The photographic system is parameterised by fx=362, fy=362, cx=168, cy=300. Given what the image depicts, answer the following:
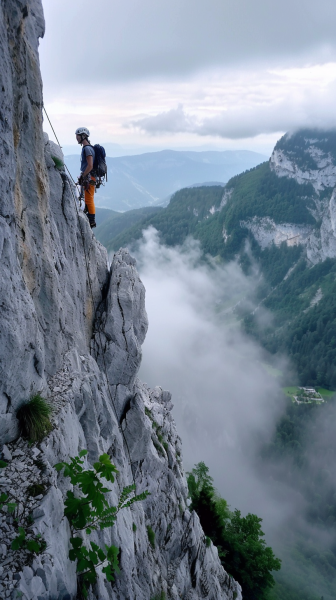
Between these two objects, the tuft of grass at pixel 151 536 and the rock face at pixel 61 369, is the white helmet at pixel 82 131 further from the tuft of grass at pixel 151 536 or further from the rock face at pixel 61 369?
the tuft of grass at pixel 151 536

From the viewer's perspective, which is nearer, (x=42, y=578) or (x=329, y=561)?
(x=42, y=578)

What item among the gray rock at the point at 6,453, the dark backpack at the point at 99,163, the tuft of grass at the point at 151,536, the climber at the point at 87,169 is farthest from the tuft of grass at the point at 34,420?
the tuft of grass at the point at 151,536

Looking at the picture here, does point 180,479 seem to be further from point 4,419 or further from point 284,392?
point 284,392

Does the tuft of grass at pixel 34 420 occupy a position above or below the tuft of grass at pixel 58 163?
below

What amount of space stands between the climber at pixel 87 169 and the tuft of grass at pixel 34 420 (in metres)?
9.50

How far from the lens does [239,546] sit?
31734mm

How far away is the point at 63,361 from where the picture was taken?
1169 centimetres

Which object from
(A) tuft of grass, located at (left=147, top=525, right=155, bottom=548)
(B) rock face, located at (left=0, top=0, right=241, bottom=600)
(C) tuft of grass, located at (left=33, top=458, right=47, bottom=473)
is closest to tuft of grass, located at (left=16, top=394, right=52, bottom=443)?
(B) rock face, located at (left=0, top=0, right=241, bottom=600)

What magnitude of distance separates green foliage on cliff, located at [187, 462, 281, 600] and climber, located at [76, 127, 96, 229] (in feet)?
81.4

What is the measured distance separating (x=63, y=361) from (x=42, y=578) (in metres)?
6.24

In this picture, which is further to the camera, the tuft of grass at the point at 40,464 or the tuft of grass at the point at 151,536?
the tuft of grass at the point at 151,536

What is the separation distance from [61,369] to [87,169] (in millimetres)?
8003

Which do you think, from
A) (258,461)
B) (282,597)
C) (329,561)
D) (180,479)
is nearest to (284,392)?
(258,461)

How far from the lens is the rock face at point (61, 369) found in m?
7.31
